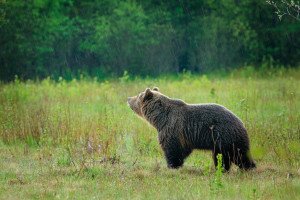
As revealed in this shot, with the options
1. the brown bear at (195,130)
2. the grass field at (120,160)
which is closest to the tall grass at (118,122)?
the grass field at (120,160)

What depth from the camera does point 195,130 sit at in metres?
9.88

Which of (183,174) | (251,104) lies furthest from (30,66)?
(183,174)

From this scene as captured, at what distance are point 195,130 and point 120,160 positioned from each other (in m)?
1.55

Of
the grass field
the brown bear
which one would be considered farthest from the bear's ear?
the grass field

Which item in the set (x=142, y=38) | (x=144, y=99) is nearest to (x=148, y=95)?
(x=144, y=99)

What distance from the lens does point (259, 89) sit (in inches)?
811

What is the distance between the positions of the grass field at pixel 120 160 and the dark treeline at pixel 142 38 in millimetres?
14901

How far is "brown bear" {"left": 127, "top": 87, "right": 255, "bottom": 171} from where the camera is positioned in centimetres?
952

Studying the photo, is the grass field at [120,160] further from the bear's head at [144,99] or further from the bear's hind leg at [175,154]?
the bear's head at [144,99]

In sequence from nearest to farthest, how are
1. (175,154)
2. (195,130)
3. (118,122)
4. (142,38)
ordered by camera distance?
(195,130) < (175,154) < (118,122) < (142,38)

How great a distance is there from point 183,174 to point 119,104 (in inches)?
315

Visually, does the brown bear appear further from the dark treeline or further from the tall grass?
the dark treeline

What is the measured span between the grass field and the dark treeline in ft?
48.9

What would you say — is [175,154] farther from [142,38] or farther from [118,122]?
[142,38]
